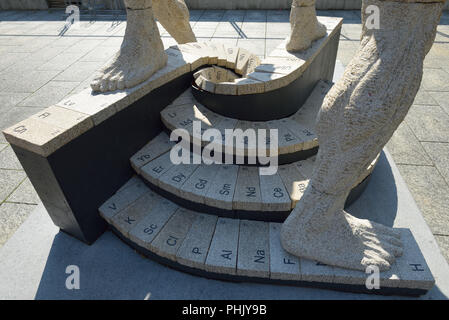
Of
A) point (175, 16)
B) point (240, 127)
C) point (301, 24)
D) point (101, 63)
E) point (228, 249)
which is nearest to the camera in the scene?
point (228, 249)

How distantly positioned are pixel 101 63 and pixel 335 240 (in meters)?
7.96

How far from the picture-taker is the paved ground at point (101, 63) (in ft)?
14.1

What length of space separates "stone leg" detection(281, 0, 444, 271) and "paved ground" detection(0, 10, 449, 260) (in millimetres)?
1502

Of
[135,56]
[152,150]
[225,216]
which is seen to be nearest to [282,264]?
[225,216]

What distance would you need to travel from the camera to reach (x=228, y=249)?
3260 mm

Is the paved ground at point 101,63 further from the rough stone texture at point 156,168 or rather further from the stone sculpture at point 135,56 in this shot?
the stone sculpture at point 135,56

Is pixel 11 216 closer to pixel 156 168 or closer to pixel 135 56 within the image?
pixel 156 168

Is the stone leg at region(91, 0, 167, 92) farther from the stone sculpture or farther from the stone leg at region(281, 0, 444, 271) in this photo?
the stone leg at region(281, 0, 444, 271)

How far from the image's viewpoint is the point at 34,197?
4402 mm

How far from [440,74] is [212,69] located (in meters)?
6.12

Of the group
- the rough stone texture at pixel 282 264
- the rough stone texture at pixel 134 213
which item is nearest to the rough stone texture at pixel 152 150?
the rough stone texture at pixel 134 213

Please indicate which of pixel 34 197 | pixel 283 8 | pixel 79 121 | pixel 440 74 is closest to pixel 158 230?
pixel 79 121

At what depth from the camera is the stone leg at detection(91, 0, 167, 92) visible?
3760 mm

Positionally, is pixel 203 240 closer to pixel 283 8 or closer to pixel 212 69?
pixel 212 69
